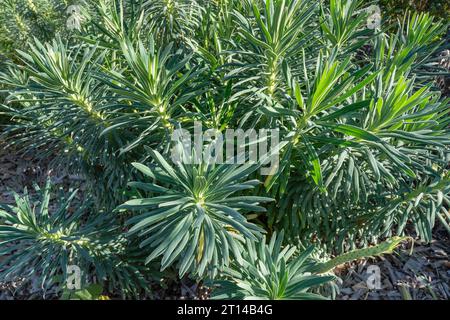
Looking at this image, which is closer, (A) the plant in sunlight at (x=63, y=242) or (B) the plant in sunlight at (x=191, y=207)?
(B) the plant in sunlight at (x=191, y=207)

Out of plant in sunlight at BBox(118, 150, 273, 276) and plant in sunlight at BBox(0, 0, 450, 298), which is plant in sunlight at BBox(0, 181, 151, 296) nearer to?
plant in sunlight at BBox(0, 0, 450, 298)

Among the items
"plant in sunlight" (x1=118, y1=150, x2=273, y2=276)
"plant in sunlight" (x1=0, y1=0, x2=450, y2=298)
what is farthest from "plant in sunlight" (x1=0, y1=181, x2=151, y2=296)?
"plant in sunlight" (x1=118, y1=150, x2=273, y2=276)

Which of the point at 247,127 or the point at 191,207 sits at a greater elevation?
the point at 247,127

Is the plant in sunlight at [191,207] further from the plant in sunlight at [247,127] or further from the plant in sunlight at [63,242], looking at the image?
the plant in sunlight at [63,242]

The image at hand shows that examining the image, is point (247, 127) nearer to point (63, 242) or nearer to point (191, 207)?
point (191, 207)

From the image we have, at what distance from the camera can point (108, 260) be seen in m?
2.23

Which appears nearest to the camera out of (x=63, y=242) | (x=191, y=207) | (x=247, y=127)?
(x=191, y=207)

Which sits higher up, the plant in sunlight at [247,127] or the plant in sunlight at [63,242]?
the plant in sunlight at [247,127]

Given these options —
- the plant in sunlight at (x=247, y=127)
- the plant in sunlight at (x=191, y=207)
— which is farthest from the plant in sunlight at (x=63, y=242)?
the plant in sunlight at (x=191, y=207)

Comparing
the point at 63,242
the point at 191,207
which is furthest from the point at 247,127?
the point at 63,242

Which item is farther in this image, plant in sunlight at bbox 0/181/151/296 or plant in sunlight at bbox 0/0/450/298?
plant in sunlight at bbox 0/181/151/296

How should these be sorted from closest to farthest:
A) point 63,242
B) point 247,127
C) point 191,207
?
point 191,207 → point 63,242 → point 247,127

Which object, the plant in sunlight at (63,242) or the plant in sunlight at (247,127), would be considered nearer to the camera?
the plant in sunlight at (247,127)

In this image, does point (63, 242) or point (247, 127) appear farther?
point (247, 127)
